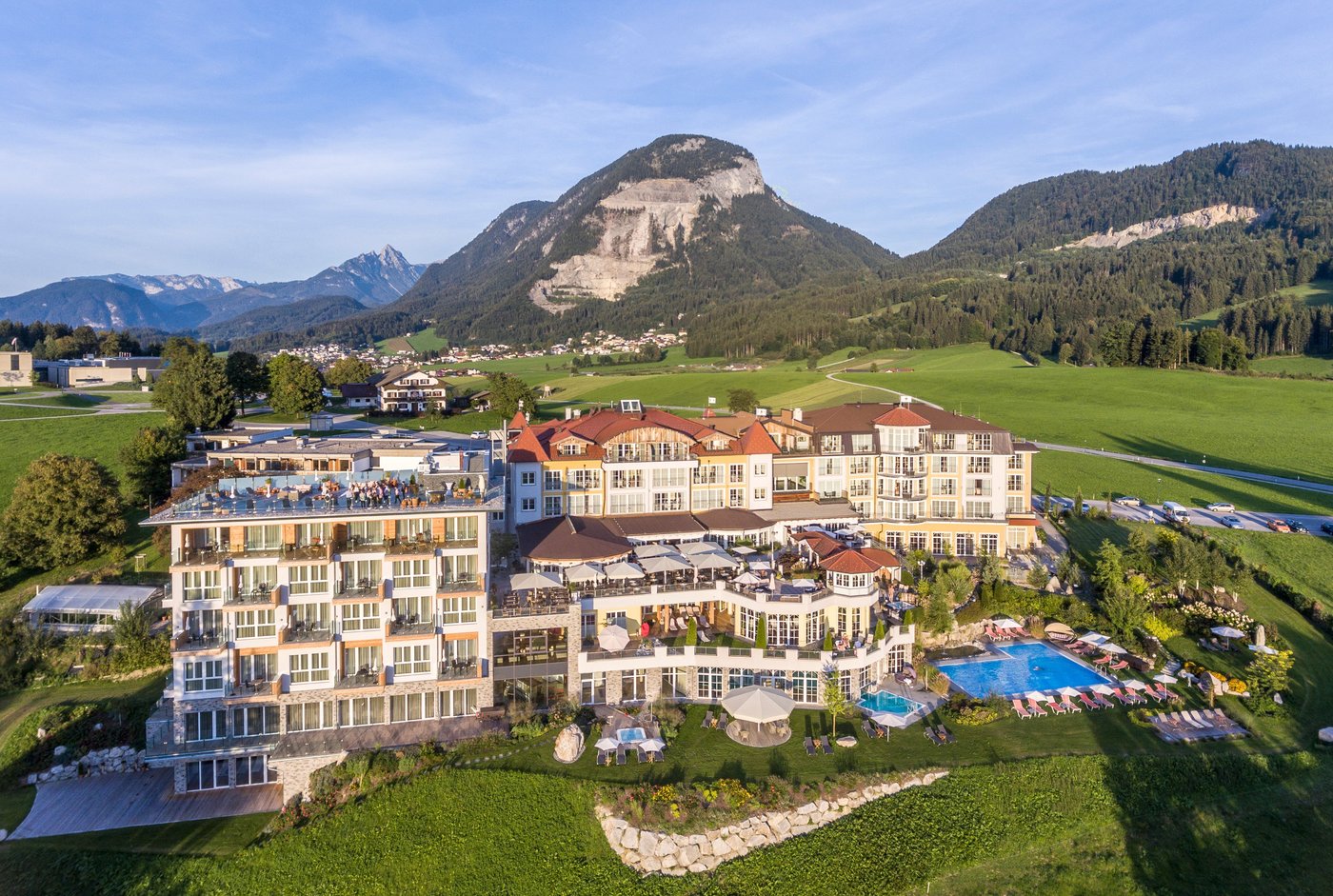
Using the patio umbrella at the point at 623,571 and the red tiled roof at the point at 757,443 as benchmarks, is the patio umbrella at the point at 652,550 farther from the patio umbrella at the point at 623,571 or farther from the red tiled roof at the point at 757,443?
the red tiled roof at the point at 757,443

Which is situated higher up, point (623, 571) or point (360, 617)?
point (623, 571)

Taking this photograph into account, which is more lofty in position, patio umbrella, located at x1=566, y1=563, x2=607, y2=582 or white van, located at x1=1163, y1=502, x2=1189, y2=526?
patio umbrella, located at x1=566, y1=563, x2=607, y2=582

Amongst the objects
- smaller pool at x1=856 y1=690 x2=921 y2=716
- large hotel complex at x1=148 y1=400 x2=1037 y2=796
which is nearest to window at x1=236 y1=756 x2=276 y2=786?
large hotel complex at x1=148 y1=400 x2=1037 y2=796

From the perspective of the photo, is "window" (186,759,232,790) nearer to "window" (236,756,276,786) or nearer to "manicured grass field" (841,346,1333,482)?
"window" (236,756,276,786)

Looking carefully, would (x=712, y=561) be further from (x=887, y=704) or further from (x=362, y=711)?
(x=362, y=711)

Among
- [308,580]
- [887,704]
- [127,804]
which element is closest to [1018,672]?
[887,704]

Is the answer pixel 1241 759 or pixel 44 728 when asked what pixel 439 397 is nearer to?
pixel 44 728

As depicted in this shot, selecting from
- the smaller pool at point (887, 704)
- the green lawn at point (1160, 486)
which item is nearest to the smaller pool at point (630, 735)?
the smaller pool at point (887, 704)
